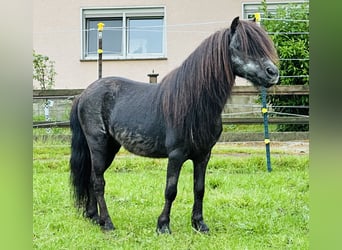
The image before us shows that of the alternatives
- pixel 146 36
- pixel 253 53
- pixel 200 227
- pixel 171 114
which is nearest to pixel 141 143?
pixel 171 114

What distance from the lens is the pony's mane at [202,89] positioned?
196 centimetres

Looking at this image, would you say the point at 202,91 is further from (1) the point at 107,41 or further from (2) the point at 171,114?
(1) the point at 107,41

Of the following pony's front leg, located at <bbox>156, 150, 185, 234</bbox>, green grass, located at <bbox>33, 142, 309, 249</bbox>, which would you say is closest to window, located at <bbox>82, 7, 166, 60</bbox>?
green grass, located at <bbox>33, 142, 309, 249</bbox>

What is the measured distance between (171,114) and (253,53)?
47cm

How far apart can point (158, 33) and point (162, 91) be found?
8.48 feet

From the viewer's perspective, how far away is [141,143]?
2.22 meters

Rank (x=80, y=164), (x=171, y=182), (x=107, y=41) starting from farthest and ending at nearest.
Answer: (x=107, y=41) → (x=80, y=164) → (x=171, y=182)

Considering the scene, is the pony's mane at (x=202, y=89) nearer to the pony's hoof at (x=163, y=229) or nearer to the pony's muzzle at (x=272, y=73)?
the pony's muzzle at (x=272, y=73)

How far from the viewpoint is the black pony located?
6.23ft

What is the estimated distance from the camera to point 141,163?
11.2 feet

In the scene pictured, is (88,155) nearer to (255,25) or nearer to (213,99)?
(213,99)

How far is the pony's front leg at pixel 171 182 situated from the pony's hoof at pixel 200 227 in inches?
5.9
